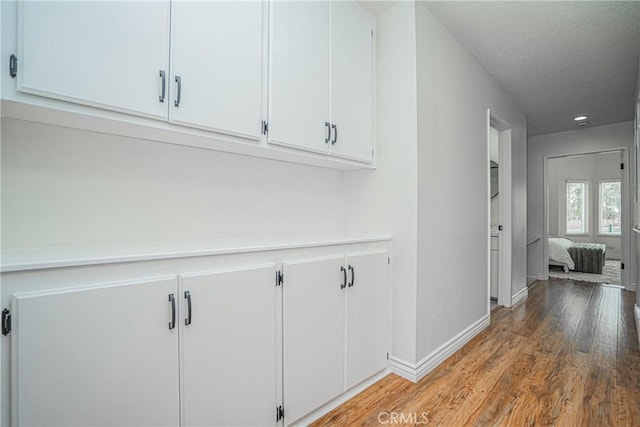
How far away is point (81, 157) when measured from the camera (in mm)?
1315

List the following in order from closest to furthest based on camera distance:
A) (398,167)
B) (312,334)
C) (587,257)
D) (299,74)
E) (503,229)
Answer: (312,334) → (299,74) → (398,167) → (503,229) → (587,257)

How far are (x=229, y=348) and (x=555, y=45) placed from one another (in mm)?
3291

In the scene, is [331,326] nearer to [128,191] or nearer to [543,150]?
[128,191]

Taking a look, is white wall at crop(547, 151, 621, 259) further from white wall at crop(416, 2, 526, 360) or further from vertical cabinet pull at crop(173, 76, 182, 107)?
vertical cabinet pull at crop(173, 76, 182, 107)

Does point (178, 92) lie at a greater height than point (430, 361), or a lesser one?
greater

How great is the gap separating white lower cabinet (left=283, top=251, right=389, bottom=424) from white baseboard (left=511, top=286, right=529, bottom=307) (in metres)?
2.46

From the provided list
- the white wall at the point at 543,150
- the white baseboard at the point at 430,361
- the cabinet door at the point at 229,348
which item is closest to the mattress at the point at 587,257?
the white wall at the point at 543,150

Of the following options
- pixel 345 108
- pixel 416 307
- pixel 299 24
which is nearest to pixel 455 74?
pixel 345 108

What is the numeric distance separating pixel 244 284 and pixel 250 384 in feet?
1.49

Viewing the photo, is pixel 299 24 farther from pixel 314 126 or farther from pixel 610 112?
pixel 610 112

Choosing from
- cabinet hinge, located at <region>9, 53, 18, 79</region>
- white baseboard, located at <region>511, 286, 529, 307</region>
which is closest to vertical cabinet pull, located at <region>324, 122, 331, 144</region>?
cabinet hinge, located at <region>9, 53, 18, 79</region>

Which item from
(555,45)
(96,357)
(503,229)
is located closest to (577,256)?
(503,229)

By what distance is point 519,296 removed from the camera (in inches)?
149

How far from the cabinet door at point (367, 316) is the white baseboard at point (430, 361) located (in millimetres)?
106
